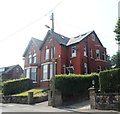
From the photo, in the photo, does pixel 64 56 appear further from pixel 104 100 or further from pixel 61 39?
pixel 104 100

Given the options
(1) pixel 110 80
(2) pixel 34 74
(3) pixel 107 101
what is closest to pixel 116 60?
(2) pixel 34 74

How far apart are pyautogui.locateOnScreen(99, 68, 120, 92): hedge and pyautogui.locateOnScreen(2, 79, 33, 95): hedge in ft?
62.0

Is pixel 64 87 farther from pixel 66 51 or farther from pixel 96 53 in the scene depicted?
pixel 96 53

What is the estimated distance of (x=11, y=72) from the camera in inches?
2589

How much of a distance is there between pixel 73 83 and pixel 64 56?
37.2 feet

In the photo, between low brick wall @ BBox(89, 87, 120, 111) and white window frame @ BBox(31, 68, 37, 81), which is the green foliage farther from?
white window frame @ BBox(31, 68, 37, 81)

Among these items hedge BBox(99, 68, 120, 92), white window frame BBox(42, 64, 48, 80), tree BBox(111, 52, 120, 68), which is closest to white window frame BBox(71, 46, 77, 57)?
white window frame BBox(42, 64, 48, 80)

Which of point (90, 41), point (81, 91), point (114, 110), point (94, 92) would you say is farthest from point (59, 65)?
point (114, 110)

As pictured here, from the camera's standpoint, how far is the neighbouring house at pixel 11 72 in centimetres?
6462

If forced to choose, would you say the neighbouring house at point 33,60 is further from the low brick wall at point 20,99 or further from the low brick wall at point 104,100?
the low brick wall at point 104,100

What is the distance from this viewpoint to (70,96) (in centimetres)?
2608

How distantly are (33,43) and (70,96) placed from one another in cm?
1930

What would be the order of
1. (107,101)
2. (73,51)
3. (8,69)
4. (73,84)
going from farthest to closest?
1. (8,69)
2. (73,51)
3. (73,84)
4. (107,101)

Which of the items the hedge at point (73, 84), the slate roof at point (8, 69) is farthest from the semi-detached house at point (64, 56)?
the slate roof at point (8, 69)
